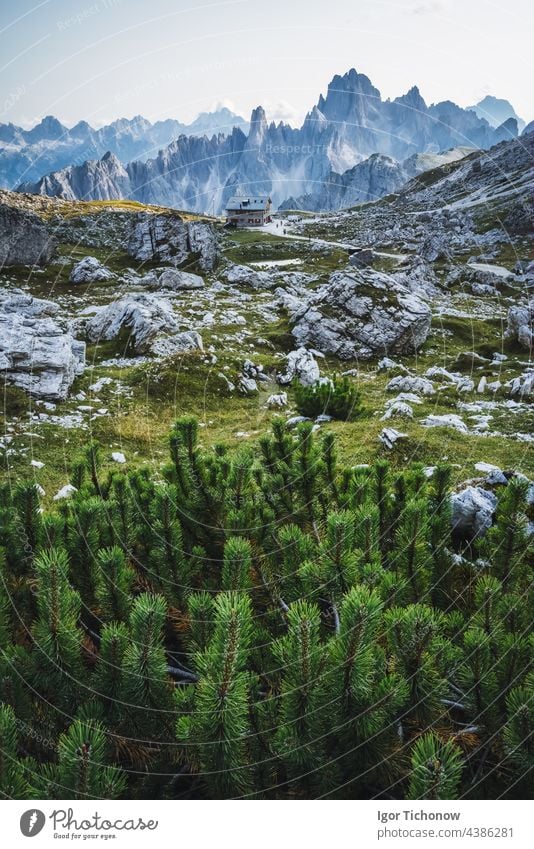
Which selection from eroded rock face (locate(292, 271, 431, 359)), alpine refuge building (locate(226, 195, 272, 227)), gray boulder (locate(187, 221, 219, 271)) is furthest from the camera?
alpine refuge building (locate(226, 195, 272, 227))

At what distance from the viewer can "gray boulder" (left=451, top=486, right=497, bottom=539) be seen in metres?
5.60

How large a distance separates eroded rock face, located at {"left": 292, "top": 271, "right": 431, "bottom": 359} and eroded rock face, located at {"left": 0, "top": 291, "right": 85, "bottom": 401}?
16.9m

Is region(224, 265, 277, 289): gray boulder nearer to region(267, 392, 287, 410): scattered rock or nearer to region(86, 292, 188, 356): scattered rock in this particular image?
region(86, 292, 188, 356): scattered rock

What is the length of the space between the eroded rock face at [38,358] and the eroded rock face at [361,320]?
666 inches

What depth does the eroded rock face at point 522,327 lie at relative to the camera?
109ft

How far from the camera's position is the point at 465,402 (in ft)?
76.6

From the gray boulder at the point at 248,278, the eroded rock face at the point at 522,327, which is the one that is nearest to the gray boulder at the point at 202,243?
the gray boulder at the point at 248,278

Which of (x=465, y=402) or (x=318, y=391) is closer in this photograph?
(x=318, y=391)

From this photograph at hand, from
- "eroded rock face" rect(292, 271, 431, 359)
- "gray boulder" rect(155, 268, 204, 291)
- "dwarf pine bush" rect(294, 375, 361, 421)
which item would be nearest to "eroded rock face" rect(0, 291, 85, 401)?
"dwarf pine bush" rect(294, 375, 361, 421)
